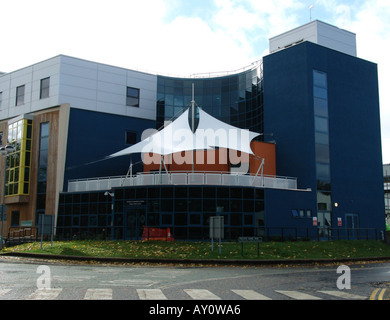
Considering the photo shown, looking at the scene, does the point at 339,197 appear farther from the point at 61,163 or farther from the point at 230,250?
the point at 61,163

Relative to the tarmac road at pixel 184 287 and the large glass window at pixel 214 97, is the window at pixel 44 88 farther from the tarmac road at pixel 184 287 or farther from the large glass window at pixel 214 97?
the tarmac road at pixel 184 287

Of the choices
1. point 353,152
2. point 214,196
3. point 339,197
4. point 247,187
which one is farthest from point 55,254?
point 353,152

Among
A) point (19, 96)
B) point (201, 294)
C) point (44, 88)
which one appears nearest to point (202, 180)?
point (44, 88)

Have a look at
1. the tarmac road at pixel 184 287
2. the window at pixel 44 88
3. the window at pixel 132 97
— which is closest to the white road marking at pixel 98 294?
the tarmac road at pixel 184 287

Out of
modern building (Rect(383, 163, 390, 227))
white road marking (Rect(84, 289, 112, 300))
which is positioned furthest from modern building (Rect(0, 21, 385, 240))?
modern building (Rect(383, 163, 390, 227))

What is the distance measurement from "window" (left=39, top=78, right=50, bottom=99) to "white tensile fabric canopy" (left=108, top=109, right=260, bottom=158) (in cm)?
1324

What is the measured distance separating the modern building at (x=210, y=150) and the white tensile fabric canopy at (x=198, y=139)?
34cm

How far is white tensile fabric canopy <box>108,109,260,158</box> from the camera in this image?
32.7 metres

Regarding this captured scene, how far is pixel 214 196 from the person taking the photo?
32.7m

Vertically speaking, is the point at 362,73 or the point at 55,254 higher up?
the point at 362,73

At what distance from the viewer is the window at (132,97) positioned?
4603 cm

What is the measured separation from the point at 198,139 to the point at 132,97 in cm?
1512

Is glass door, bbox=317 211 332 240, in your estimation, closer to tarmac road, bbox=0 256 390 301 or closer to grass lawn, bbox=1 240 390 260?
grass lawn, bbox=1 240 390 260
